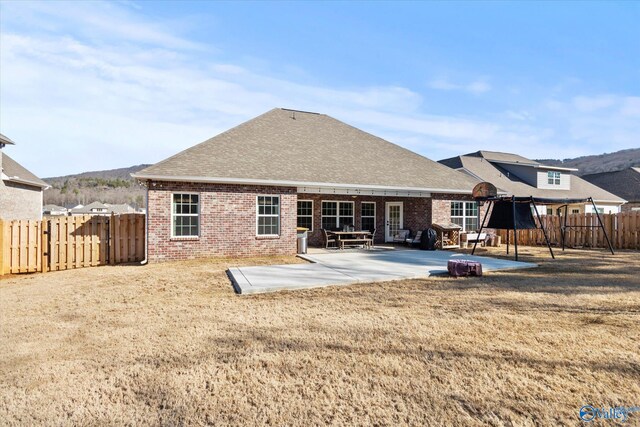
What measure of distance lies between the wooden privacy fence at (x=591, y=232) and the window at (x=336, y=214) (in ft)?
30.5

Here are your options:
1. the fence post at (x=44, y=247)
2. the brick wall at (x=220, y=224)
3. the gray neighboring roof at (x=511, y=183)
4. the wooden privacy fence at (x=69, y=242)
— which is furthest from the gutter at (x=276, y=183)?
the gray neighboring roof at (x=511, y=183)

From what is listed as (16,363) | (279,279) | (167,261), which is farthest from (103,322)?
(167,261)

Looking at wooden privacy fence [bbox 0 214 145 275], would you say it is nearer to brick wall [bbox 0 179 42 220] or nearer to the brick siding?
the brick siding

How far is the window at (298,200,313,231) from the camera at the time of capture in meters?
17.6

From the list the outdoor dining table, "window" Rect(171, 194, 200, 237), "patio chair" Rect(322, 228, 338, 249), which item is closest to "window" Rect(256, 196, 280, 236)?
"window" Rect(171, 194, 200, 237)

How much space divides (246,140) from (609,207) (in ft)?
101

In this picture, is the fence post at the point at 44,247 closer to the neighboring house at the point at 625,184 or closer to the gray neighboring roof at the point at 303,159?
the gray neighboring roof at the point at 303,159

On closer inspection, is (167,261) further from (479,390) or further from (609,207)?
(609,207)

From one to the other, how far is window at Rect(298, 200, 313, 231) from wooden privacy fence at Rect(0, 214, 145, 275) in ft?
23.7

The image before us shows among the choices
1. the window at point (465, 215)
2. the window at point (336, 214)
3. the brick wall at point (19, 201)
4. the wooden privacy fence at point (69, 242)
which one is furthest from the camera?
the brick wall at point (19, 201)

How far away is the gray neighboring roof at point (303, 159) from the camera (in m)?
13.3

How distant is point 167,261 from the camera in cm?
1247

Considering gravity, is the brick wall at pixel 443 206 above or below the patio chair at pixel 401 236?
above

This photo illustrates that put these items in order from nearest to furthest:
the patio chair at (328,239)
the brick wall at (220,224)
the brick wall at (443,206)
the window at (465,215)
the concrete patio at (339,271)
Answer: the concrete patio at (339,271), the brick wall at (220,224), the patio chair at (328,239), the brick wall at (443,206), the window at (465,215)
